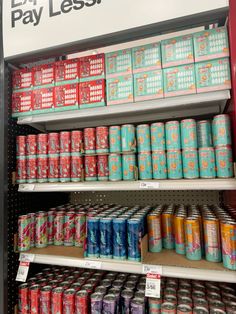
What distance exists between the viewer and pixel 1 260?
4.44 feet

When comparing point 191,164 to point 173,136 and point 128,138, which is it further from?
point 128,138

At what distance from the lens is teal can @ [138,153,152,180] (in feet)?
4.08

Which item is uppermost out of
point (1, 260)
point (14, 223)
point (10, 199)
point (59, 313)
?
point (10, 199)

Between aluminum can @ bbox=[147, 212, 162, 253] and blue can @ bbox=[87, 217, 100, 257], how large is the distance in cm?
30

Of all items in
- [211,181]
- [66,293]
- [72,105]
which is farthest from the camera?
[72,105]

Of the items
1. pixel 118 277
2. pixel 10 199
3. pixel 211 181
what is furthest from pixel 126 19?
pixel 118 277

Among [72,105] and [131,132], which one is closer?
[131,132]

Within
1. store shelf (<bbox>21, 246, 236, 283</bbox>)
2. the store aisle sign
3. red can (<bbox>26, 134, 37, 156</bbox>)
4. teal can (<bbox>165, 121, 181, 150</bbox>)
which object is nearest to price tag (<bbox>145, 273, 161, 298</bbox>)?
store shelf (<bbox>21, 246, 236, 283</bbox>)

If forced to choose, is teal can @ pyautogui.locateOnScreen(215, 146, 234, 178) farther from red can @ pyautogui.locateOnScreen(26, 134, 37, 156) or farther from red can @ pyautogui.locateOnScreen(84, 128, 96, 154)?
red can @ pyautogui.locateOnScreen(26, 134, 37, 156)

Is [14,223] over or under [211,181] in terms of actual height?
under

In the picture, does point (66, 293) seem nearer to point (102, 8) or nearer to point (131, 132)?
point (131, 132)

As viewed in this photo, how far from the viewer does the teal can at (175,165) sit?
1190 mm

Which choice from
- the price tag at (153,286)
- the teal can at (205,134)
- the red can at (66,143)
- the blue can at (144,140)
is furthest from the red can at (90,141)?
the price tag at (153,286)

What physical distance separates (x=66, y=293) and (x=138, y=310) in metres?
0.42
